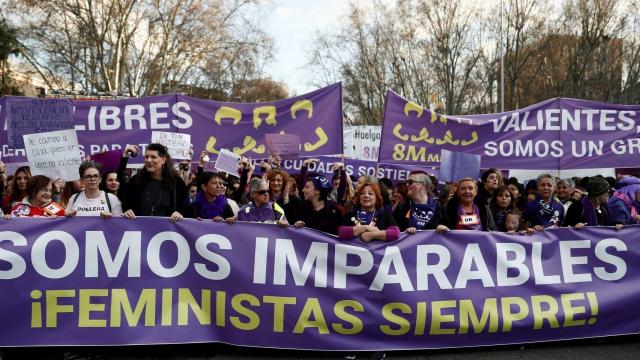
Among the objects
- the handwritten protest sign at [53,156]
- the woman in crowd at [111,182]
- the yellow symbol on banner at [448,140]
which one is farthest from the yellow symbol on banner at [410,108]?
the handwritten protest sign at [53,156]

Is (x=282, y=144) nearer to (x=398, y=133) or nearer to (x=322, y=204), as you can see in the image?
(x=398, y=133)

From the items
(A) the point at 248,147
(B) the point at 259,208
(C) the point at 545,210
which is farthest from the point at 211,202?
(C) the point at 545,210

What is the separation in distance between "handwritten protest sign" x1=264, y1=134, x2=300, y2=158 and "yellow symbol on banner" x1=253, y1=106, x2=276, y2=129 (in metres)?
0.45

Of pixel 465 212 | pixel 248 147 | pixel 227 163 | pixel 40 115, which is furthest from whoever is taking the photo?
pixel 248 147

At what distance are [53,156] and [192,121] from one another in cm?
200

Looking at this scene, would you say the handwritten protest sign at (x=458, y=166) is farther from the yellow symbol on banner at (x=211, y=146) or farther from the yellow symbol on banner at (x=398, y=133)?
the yellow symbol on banner at (x=211, y=146)

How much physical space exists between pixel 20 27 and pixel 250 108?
2443 cm

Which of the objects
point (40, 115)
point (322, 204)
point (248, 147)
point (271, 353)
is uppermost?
point (40, 115)

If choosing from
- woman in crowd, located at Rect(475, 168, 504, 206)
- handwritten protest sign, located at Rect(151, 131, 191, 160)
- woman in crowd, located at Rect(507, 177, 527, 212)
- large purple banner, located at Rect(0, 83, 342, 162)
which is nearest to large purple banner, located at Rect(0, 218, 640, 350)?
woman in crowd, located at Rect(475, 168, 504, 206)

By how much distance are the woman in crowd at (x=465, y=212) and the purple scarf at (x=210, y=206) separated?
1999mm

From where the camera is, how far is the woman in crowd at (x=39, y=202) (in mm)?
4629

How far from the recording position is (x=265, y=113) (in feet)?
21.7

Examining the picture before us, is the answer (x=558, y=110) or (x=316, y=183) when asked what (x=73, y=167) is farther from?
(x=558, y=110)

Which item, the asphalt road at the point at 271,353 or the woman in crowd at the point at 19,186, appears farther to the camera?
the woman in crowd at the point at 19,186
